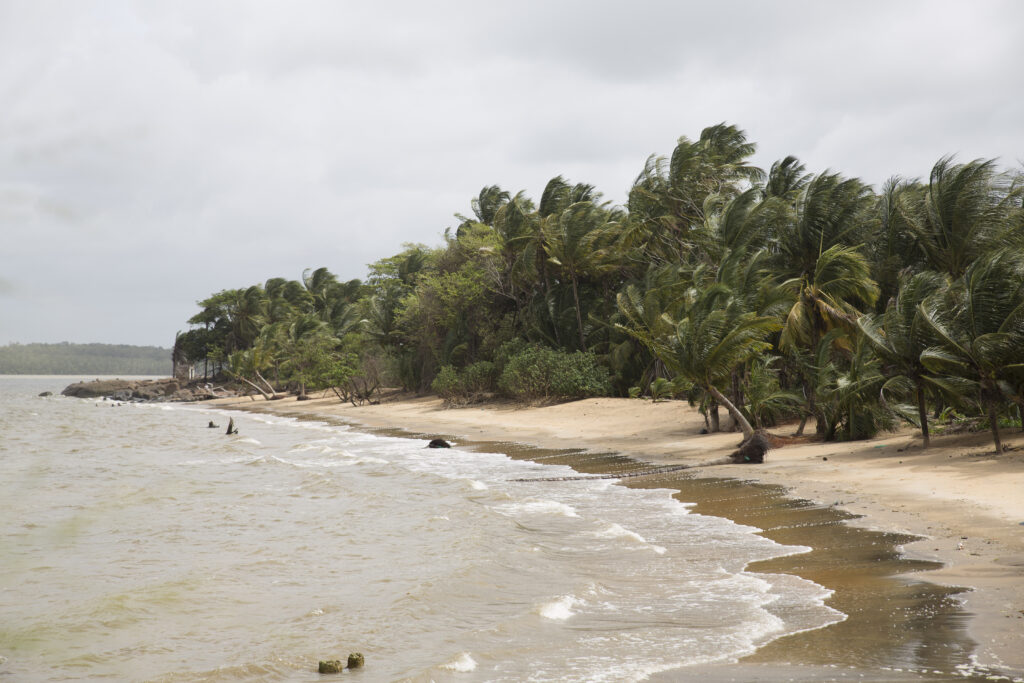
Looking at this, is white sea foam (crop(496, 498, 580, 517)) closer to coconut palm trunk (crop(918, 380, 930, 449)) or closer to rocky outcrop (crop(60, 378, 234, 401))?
coconut palm trunk (crop(918, 380, 930, 449))

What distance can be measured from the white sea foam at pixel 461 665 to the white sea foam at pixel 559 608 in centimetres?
116

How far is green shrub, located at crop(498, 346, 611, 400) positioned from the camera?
32.1 m

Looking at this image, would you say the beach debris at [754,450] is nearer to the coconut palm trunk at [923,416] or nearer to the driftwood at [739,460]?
the driftwood at [739,460]

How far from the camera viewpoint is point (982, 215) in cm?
1914

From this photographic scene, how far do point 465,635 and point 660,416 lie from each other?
67.0 feet

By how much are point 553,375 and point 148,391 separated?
59435 mm

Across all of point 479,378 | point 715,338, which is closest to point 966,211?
point 715,338

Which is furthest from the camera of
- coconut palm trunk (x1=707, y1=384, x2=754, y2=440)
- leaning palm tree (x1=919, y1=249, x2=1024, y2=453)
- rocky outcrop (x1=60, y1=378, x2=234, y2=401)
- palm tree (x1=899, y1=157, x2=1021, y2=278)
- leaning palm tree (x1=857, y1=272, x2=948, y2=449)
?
rocky outcrop (x1=60, y1=378, x2=234, y2=401)

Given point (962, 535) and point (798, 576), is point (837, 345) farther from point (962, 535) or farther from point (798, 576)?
point (798, 576)

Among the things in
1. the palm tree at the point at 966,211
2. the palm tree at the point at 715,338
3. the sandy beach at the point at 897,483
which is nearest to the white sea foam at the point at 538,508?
the sandy beach at the point at 897,483

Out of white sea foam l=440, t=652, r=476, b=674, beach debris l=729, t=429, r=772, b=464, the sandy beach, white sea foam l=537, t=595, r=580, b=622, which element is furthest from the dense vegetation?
white sea foam l=440, t=652, r=476, b=674

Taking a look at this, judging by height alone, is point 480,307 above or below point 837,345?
above

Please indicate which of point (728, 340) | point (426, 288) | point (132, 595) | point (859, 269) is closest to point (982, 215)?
point (859, 269)

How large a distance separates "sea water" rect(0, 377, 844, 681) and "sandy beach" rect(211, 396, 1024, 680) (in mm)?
928
